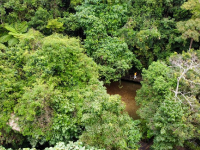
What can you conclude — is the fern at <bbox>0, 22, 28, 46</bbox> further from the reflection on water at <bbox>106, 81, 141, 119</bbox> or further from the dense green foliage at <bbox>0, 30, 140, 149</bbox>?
the reflection on water at <bbox>106, 81, 141, 119</bbox>

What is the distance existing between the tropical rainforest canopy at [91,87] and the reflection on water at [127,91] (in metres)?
2.15

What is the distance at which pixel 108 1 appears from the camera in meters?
13.5

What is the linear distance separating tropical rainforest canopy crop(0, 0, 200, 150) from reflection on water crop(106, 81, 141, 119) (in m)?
2.15

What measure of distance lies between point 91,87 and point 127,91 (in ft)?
21.3

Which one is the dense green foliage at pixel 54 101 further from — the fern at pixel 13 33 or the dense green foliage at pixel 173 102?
the fern at pixel 13 33

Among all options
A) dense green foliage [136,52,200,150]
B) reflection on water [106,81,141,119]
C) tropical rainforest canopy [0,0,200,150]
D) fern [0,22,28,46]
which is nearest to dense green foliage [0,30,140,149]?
tropical rainforest canopy [0,0,200,150]

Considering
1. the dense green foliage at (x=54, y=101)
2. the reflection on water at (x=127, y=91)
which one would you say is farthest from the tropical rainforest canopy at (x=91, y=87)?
the reflection on water at (x=127, y=91)

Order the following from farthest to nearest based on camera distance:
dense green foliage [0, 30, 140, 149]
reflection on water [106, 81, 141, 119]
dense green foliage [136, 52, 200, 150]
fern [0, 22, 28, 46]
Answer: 1. reflection on water [106, 81, 141, 119]
2. fern [0, 22, 28, 46]
3. dense green foliage [136, 52, 200, 150]
4. dense green foliage [0, 30, 140, 149]

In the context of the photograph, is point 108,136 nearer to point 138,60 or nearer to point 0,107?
point 0,107

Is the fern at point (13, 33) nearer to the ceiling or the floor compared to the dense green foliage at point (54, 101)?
nearer to the ceiling

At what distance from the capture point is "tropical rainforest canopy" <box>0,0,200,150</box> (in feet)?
25.1

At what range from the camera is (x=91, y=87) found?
9.51 m

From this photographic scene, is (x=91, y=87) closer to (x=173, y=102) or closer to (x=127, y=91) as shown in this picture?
(x=173, y=102)

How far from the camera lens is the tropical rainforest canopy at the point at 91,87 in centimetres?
764
